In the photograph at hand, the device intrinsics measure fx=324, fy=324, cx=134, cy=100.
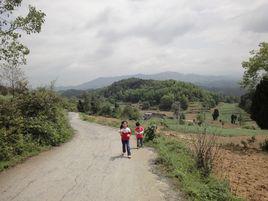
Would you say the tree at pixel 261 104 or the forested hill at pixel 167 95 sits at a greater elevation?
the forested hill at pixel 167 95

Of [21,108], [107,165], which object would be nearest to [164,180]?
[107,165]

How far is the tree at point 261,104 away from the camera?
2592 cm

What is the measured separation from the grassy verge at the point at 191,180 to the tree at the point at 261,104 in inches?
487

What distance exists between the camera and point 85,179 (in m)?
11.6

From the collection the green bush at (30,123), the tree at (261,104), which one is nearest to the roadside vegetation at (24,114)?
the green bush at (30,123)

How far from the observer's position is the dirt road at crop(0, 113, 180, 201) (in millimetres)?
9797

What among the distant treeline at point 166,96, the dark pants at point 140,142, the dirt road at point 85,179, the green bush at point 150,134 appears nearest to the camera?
the dirt road at point 85,179

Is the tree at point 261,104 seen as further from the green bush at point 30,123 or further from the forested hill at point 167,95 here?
the forested hill at point 167,95

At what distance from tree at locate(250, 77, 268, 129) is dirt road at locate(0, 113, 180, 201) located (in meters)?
13.1

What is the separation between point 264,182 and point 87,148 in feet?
31.4

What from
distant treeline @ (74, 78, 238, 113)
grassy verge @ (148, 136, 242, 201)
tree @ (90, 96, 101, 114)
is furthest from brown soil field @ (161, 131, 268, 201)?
distant treeline @ (74, 78, 238, 113)

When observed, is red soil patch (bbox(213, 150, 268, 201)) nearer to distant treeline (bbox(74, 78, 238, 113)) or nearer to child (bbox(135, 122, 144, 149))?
child (bbox(135, 122, 144, 149))

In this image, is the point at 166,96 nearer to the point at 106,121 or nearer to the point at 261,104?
the point at 106,121

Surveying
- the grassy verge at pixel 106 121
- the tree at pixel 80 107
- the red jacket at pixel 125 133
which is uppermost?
the tree at pixel 80 107
